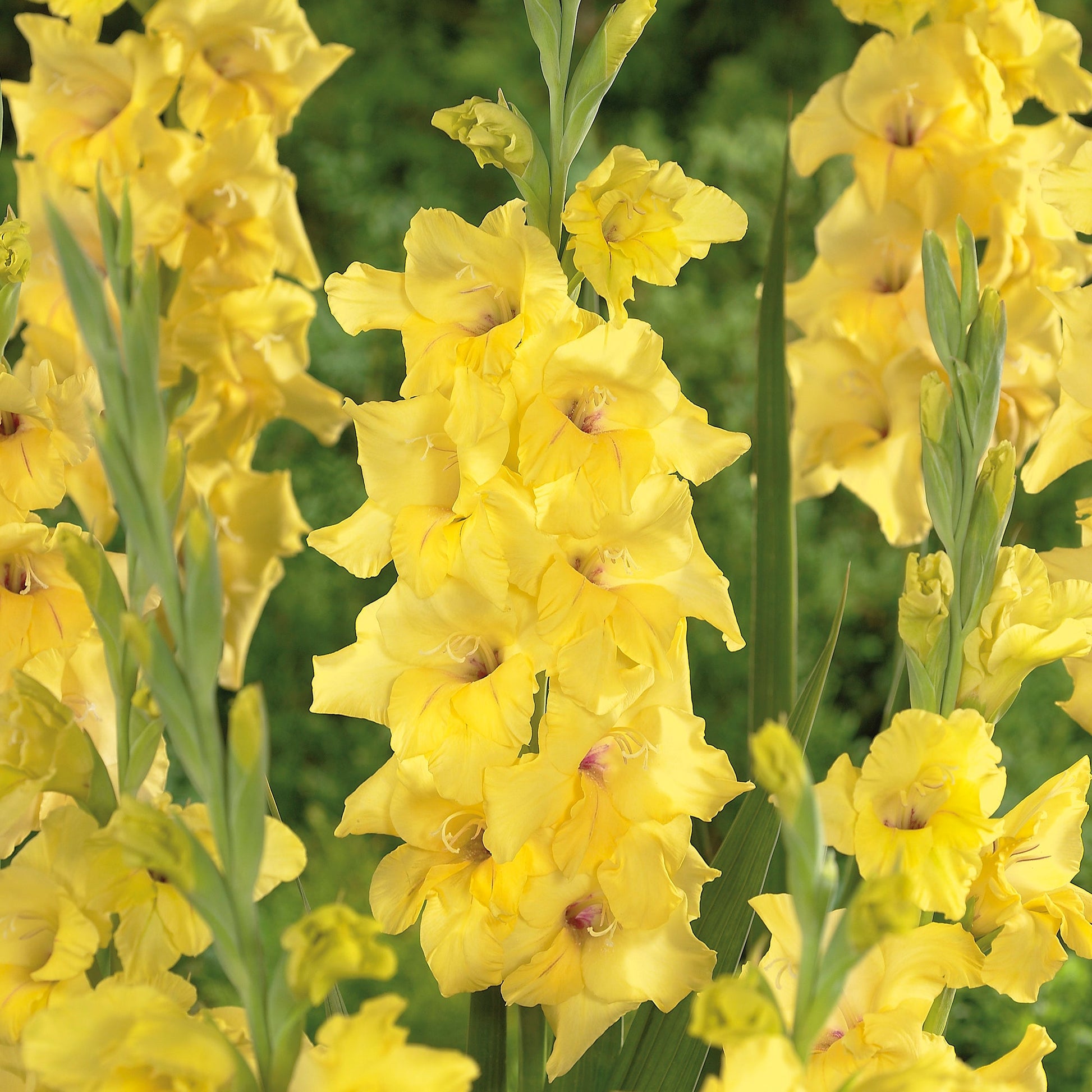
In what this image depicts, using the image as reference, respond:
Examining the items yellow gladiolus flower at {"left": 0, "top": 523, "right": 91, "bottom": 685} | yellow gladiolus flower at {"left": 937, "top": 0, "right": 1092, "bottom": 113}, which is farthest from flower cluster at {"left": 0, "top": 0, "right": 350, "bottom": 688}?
yellow gladiolus flower at {"left": 937, "top": 0, "right": 1092, "bottom": 113}

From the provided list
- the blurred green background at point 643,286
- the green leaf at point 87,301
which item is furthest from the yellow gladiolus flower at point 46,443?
the blurred green background at point 643,286

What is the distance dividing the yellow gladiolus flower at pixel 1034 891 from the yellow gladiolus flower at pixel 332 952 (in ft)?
0.80

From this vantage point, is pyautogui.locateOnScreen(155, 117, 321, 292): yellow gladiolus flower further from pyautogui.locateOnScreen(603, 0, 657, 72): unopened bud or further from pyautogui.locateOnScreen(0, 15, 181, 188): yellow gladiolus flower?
pyautogui.locateOnScreen(603, 0, 657, 72): unopened bud

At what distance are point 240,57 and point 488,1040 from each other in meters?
0.53

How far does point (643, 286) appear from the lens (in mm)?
1287

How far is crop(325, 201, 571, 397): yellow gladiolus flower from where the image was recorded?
1.41ft

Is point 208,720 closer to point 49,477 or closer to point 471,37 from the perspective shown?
point 49,477

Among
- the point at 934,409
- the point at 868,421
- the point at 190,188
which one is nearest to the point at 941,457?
the point at 934,409

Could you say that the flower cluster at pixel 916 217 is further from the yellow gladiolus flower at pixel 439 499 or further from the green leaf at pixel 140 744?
the green leaf at pixel 140 744

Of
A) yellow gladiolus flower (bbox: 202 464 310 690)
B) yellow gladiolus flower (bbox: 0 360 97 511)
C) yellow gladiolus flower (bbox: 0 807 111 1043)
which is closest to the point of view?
yellow gladiolus flower (bbox: 0 807 111 1043)

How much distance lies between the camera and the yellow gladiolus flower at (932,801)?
1.32 feet

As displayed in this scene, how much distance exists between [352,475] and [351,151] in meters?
Answer: 0.33

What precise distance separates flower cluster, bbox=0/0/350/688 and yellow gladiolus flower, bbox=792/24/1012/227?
0.28m

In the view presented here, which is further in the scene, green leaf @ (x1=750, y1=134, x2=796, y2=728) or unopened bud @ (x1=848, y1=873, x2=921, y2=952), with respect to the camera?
green leaf @ (x1=750, y1=134, x2=796, y2=728)
